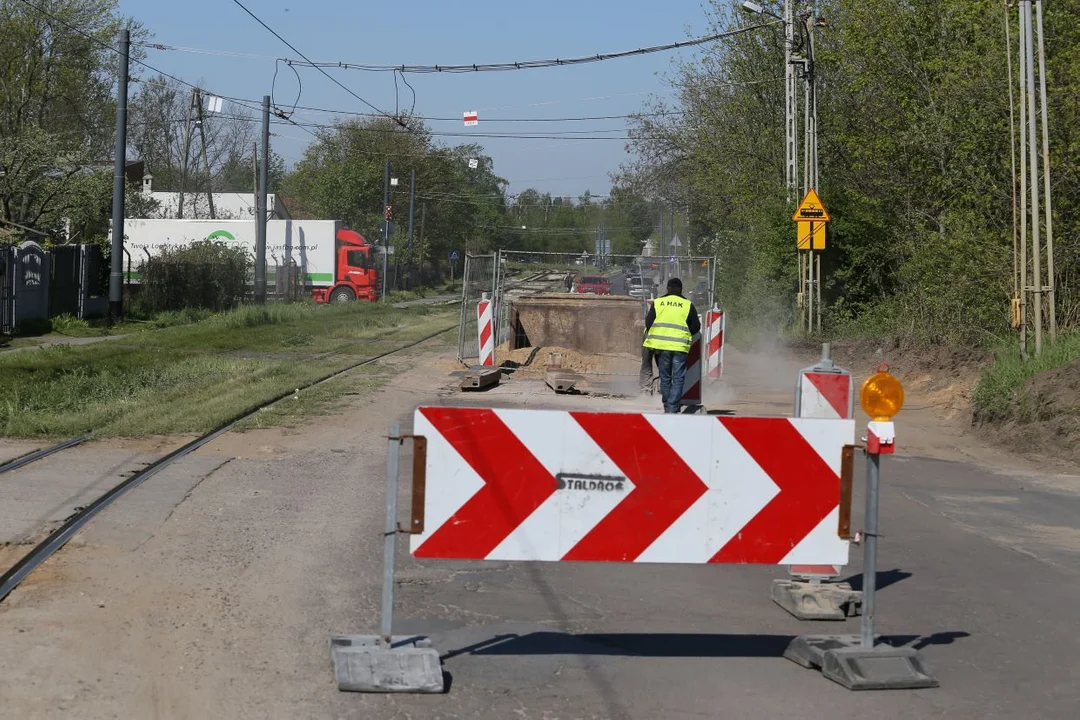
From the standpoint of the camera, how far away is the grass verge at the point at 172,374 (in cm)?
1267

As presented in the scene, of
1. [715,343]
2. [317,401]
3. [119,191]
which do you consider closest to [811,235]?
[715,343]

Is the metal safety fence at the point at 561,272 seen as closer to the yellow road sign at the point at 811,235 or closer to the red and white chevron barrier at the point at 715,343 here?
the red and white chevron barrier at the point at 715,343

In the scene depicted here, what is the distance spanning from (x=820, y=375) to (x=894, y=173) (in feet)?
64.1

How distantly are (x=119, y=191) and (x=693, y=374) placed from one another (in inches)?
710

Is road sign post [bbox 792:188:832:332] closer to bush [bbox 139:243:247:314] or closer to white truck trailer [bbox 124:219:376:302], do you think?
bush [bbox 139:243:247:314]

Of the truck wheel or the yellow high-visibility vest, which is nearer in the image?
the yellow high-visibility vest

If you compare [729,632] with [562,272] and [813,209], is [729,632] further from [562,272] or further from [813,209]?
[813,209]

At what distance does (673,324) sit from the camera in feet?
45.0

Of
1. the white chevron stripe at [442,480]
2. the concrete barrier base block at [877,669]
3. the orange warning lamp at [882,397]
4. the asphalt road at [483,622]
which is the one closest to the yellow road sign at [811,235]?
the asphalt road at [483,622]

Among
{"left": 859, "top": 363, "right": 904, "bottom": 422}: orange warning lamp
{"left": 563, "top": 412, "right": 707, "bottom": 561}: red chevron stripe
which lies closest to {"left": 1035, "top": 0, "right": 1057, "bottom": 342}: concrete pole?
{"left": 859, "top": 363, "right": 904, "bottom": 422}: orange warning lamp

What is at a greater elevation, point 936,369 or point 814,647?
point 936,369

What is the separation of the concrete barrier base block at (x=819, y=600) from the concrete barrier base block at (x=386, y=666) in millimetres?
2240

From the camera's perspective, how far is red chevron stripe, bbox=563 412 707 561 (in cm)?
558

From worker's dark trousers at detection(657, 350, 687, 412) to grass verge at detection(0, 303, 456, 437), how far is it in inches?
192
